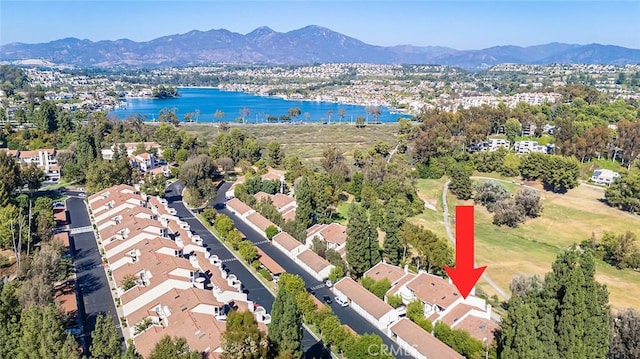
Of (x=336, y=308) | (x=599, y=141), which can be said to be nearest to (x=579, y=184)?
(x=599, y=141)

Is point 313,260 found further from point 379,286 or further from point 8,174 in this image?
point 8,174

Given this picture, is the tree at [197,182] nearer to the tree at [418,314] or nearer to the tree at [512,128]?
the tree at [418,314]

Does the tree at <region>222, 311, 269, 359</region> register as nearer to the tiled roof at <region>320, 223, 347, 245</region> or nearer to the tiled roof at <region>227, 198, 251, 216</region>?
the tiled roof at <region>320, 223, 347, 245</region>

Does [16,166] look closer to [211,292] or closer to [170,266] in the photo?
[170,266]

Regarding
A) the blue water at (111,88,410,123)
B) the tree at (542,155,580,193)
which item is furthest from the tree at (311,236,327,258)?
the blue water at (111,88,410,123)

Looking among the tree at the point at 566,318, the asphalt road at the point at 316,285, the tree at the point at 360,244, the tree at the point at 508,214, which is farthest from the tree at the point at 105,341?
the tree at the point at 508,214

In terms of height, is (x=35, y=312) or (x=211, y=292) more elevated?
(x=35, y=312)

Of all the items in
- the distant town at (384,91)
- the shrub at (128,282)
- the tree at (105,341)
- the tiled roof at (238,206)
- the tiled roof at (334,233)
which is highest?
the distant town at (384,91)
